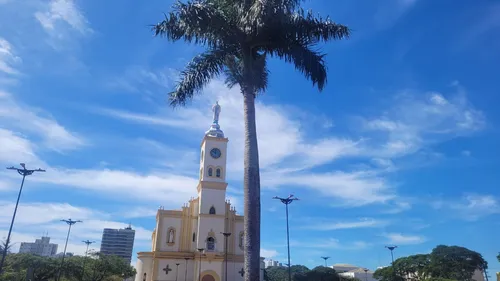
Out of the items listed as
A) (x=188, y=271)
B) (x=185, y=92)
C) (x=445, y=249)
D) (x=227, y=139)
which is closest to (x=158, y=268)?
(x=188, y=271)

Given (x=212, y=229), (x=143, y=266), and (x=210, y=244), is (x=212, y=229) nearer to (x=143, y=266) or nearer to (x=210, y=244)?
(x=210, y=244)

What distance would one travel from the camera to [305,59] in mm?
12523

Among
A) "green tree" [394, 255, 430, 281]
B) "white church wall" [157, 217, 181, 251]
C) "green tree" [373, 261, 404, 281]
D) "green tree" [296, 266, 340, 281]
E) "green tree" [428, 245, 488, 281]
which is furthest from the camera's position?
"green tree" [296, 266, 340, 281]

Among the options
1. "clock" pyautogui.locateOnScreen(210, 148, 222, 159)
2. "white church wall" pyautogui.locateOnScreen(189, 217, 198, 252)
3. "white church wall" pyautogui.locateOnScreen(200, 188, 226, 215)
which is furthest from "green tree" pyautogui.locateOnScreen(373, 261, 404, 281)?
"clock" pyautogui.locateOnScreen(210, 148, 222, 159)

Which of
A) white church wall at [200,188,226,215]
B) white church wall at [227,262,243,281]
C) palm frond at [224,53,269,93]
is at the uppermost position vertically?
white church wall at [200,188,226,215]

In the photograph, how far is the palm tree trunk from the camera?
10.1 metres

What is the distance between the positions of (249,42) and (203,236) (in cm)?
3418

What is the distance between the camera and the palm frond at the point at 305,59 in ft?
41.0

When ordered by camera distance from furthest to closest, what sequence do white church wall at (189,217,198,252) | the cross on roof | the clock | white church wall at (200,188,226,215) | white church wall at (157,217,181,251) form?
the clock, white church wall at (200,188,226,215), white church wall at (157,217,181,251), white church wall at (189,217,198,252), the cross on roof

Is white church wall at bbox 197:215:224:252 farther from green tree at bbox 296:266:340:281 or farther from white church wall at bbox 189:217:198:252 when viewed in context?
green tree at bbox 296:266:340:281

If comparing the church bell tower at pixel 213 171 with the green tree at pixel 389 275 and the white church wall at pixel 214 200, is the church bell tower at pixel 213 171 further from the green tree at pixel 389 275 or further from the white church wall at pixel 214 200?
the green tree at pixel 389 275

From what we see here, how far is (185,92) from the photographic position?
515 inches

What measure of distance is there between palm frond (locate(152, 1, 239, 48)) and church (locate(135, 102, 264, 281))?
1226 inches

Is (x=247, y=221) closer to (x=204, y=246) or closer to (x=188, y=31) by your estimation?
(x=188, y=31)
